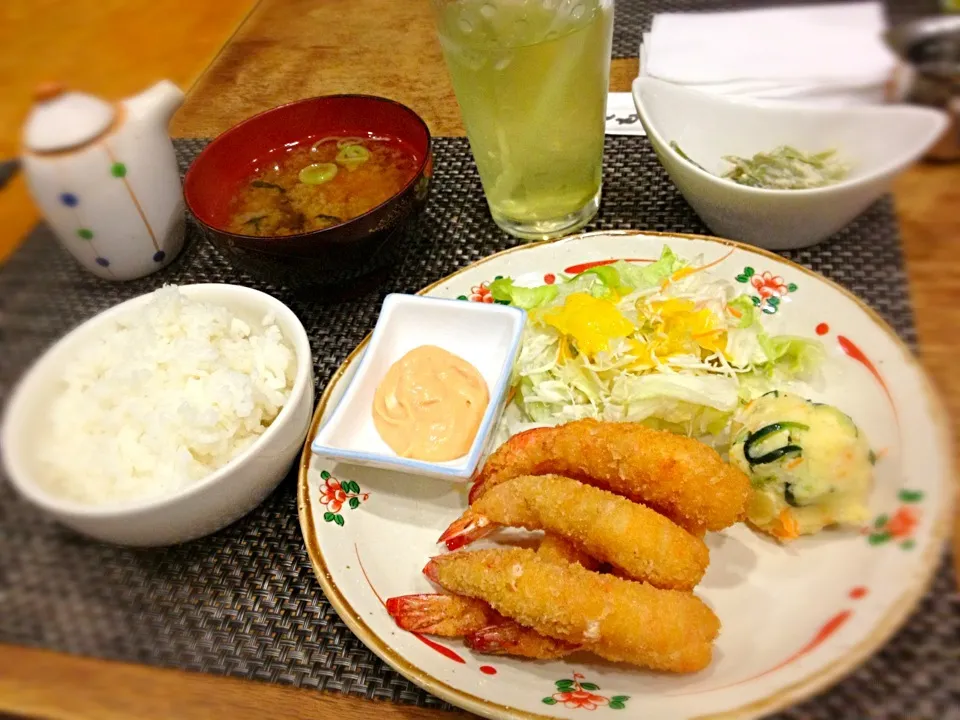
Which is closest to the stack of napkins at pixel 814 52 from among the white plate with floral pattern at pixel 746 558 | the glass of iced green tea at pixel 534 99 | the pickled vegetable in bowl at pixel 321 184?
the white plate with floral pattern at pixel 746 558

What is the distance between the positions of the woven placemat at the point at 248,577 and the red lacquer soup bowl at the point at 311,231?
0.10 m

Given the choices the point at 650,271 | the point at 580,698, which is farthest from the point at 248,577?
the point at 650,271

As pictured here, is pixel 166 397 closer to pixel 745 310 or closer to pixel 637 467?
pixel 637 467

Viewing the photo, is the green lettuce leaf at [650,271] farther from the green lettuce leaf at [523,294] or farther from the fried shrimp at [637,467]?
the fried shrimp at [637,467]

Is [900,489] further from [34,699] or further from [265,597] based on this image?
[265,597]

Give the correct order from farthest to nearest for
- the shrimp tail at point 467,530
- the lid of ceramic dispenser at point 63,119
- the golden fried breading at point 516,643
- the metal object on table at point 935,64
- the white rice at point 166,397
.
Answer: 1. the shrimp tail at point 467,530
2. the golden fried breading at point 516,643
3. the white rice at point 166,397
4. the lid of ceramic dispenser at point 63,119
5. the metal object on table at point 935,64

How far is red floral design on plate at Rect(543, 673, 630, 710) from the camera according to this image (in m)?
0.89

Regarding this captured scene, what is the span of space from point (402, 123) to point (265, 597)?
1.10 meters

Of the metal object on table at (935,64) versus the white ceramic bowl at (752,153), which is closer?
the metal object on table at (935,64)

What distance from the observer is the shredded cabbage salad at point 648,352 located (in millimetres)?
1294

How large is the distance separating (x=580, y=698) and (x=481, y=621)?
18cm

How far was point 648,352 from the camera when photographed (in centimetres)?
137

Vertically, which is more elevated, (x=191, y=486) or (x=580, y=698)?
(x=191, y=486)

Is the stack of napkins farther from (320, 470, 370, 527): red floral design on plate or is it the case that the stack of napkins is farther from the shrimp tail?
(320, 470, 370, 527): red floral design on plate
